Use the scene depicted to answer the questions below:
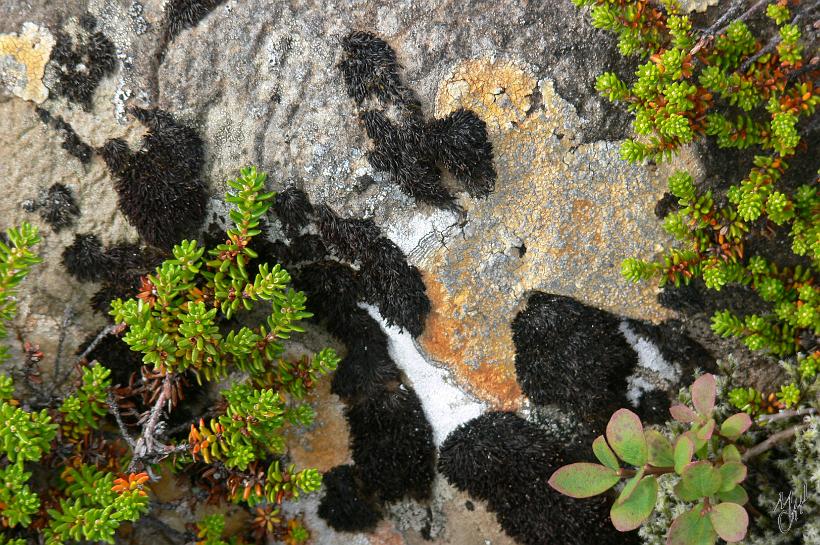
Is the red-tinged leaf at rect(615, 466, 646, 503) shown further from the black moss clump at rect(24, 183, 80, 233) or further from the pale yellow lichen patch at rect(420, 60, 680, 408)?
the black moss clump at rect(24, 183, 80, 233)

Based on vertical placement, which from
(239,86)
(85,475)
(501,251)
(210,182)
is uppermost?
(239,86)

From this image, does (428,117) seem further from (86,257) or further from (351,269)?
(86,257)

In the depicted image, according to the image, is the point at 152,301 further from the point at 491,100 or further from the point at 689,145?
the point at 689,145

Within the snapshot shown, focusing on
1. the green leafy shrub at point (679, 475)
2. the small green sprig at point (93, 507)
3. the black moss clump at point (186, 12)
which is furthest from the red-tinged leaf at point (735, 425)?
the black moss clump at point (186, 12)

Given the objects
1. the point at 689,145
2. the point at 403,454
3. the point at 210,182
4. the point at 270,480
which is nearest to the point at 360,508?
the point at 403,454

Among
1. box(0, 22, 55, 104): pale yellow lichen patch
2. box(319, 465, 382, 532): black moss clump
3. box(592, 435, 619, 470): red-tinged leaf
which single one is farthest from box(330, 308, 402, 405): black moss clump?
box(0, 22, 55, 104): pale yellow lichen patch

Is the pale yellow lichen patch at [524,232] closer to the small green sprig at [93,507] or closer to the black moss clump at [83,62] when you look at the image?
the small green sprig at [93,507]

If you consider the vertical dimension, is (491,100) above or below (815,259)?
above
